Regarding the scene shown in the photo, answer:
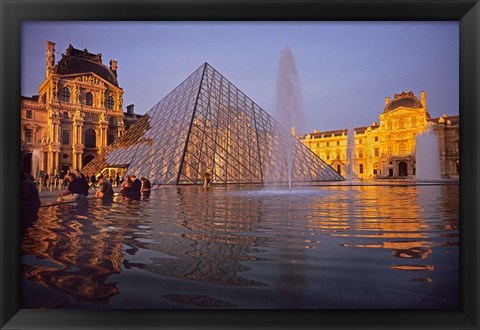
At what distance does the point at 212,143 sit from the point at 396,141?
4654 millimetres

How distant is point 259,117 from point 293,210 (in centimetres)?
706

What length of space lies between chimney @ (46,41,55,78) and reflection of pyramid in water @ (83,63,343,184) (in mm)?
1705

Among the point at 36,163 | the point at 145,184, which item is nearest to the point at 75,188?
the point at 36,163

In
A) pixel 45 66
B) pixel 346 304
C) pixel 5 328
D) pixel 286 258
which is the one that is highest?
pixel 45 66

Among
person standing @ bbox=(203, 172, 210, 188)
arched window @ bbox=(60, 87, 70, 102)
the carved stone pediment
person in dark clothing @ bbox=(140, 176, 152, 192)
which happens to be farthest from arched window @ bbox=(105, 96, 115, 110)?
person standing @ bbox=(203, 172, 210, 188)

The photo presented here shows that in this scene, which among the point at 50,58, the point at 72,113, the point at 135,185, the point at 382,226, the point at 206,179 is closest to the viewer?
the point at 382,226

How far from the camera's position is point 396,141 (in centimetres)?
811

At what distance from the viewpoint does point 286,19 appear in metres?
3.55

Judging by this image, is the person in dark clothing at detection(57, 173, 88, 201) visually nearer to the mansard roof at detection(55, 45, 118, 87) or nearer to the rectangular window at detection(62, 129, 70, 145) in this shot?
the rectangular window at detection(62, 129, 70, 145)

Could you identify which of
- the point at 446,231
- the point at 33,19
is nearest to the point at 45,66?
the point at 33,19

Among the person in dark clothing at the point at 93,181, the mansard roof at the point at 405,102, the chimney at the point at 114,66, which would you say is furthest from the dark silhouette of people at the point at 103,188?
the mansard roof at the point at 405,102

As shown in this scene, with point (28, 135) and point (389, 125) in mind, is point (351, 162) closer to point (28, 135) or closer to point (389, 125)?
point (389, 125)

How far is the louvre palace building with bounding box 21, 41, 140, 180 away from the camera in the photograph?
3975mm

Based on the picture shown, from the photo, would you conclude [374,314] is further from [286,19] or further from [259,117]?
[259,117]
